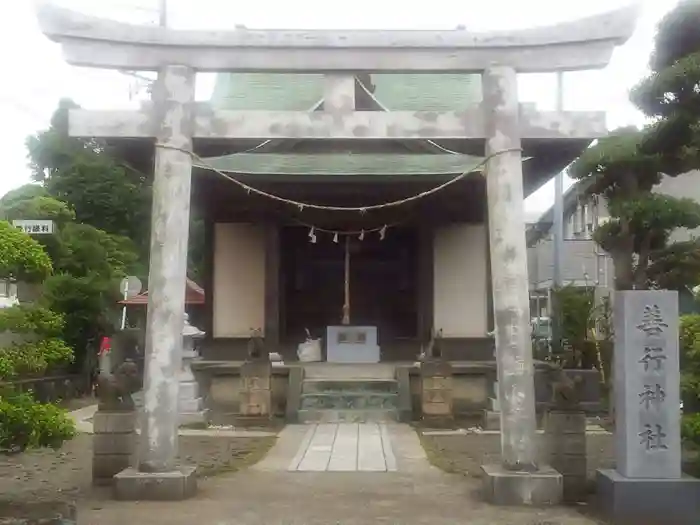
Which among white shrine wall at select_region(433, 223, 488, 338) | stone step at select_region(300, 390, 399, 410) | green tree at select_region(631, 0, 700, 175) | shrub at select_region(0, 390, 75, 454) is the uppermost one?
green tree at select_region(631, 0, 700, 175)

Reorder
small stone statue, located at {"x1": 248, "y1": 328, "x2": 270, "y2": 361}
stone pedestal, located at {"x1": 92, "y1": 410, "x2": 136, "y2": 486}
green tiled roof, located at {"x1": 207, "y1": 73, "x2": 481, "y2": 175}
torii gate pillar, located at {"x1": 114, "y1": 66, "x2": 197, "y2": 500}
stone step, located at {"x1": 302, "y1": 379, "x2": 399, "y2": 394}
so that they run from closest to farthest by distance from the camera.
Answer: torii gate pillar, located at {"x1": 114, "y1": 66, "x2": 197, "y2": 500}, stone pedestal, located at {"x1": 92, "y1": 410, "x2": 136, "y2": 486}, small stone statue, located at {"x1": 248, "y1": 328, "x2": 270, "y2": 361}, green tiled roof, located at {"x1": 207, "y1": 73, "x2": 481, "y2": 175}, stone step, located at {"x1": 302, "y1": 379, "x2": 399, "y2": 394}

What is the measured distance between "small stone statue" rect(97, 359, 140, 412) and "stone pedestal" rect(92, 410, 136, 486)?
8cm

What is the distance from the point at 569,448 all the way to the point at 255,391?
7.76 m

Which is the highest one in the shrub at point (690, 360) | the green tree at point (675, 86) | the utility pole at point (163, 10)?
the utility pole at point (163, 10)

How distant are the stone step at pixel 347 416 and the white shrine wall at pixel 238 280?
Answer: 3.69 m

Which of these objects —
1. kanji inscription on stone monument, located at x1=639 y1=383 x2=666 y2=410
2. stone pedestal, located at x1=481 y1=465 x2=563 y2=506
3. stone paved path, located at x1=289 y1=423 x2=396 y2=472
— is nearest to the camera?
kanji inscription on stone monument, located at x1=639 y1=383 x2=666 y2=410

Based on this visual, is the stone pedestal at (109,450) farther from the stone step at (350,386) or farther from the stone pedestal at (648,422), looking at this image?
the stone step at (350,386)

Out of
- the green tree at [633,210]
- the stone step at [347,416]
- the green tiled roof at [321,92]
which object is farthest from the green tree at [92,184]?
the green tree at [633,210]

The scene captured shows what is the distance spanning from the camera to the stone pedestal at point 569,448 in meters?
9.10

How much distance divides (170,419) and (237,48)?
4.16m

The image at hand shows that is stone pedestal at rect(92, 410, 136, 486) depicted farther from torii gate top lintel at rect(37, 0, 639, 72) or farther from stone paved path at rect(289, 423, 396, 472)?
torii gate top lintel at rect(37, 0, 639, 72)

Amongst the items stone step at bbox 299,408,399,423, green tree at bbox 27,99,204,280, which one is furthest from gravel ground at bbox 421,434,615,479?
green tree at bbox 27,99,204,280

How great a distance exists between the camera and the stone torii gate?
346 inches

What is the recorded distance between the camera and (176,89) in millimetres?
9000
